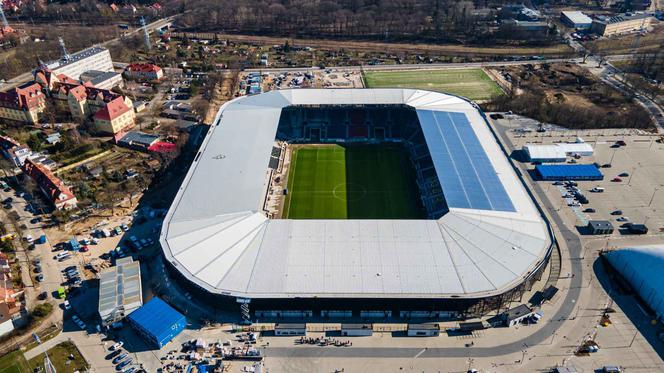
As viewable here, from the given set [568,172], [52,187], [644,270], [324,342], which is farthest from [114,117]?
[644,270]

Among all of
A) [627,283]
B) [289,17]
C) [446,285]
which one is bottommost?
[627,283]

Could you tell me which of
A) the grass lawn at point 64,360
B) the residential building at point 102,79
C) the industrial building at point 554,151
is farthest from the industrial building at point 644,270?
the residential building at point 102,79

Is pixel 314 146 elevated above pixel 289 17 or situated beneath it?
situated beneath

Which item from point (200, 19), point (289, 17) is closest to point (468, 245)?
point (289, 17)

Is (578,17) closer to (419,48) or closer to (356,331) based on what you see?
(419,48)

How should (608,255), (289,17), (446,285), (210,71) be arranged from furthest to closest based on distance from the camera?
(289,17) → (210,71) → (608,255) → (446,285)

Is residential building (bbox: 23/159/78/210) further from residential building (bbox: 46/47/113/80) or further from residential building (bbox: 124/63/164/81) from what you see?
residential building (bbox: 124/63/164/81)

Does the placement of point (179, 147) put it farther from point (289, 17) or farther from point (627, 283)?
point (289, 17)
